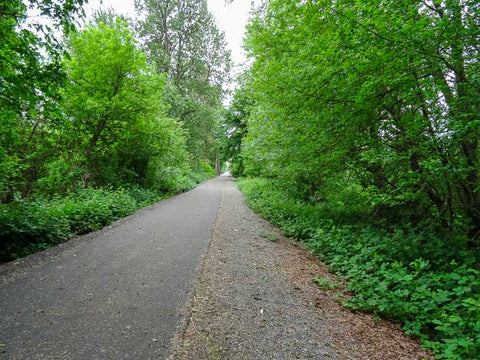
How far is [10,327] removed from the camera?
2287 mm

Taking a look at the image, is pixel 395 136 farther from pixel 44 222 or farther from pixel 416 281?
pixel 44 222

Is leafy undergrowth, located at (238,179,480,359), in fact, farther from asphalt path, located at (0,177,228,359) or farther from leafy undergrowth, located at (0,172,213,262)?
leafy undergrowth, located at (0,172,213,262)

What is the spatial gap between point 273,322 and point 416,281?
2.15 m

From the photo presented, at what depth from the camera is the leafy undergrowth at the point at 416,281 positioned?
7.77 ft

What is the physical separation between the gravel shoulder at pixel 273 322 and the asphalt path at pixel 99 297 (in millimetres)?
310

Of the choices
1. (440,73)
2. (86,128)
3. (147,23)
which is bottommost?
(86,128)

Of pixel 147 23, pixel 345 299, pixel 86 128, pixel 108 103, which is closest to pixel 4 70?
pixel 108 103

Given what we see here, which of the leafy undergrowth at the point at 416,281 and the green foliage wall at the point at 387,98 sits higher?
the green foliage wall at the point at 387,98

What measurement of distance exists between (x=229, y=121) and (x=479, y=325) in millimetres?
24745

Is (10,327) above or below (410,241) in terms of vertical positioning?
below

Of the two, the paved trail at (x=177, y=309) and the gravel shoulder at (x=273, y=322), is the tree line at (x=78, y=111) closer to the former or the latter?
the paved trail at (x=177, y=309)

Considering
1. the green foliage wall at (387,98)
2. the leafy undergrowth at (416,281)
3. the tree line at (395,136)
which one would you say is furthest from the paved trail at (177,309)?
the green foliage wall at (387,98)

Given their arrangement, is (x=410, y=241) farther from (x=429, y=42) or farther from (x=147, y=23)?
(x=147, y=23)

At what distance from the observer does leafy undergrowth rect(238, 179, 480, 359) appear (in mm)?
2367
